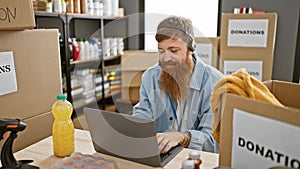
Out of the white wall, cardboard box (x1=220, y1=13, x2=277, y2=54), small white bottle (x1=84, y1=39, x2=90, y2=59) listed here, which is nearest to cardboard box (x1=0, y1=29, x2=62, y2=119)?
cardboard box (x1=220, y1=13, x2=277, y2=54)

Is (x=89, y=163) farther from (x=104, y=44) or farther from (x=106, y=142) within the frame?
(x=104, y=44)

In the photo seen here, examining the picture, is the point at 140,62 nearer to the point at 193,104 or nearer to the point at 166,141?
the point at 193,104

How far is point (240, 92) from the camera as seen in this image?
0.70m

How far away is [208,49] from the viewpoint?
2428 millimetres

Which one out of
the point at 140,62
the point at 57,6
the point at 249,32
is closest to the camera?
the point at 249,32

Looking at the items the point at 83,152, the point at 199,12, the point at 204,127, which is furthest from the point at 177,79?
the point at 199,12

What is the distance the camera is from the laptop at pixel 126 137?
829 millimetres

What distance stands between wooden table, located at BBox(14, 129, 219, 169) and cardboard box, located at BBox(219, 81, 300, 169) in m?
0.24

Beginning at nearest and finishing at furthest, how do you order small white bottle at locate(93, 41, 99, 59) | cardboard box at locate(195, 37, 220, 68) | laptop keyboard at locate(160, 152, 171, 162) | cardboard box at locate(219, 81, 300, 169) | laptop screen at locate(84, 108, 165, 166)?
1. cardboard box at locate(219, 81, 300, 169)
2. laptop screen at locate(84, 108, 165, 166)
3. laptop keyboard at locate(160, 152, 171, 162)
4. cardboard box at locate(195, 37, 220, 68)
5. small white bottle at locate(93, 41, 99, 59)

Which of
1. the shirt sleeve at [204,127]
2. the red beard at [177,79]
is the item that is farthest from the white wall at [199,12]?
the shirt sleeve at [204,127]

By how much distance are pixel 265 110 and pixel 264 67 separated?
1358 millimetres

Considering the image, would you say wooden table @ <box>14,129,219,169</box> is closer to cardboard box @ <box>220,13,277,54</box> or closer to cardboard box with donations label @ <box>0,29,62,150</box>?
cardboard box with donations label @ <box>0,29,62,150</box>

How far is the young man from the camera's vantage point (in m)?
1.38

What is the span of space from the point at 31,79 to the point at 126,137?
1.87ft
